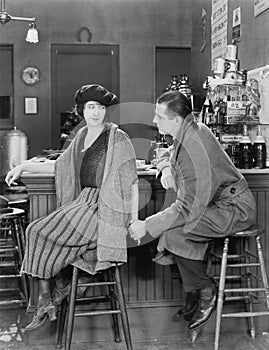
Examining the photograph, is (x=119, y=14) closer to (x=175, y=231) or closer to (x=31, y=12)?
(x=31, y=12)

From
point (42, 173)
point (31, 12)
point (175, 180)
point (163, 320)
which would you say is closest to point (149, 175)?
point (175, 180)

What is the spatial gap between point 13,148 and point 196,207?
4.47 meters

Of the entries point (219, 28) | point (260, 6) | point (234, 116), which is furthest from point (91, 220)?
point (219, 28)

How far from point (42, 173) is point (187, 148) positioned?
0.71 meters

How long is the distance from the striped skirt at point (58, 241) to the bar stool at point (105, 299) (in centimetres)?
8

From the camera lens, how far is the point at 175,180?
275 centimetres

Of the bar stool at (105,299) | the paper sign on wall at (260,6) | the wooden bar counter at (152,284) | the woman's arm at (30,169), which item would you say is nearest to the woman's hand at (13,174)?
the woman's arm at (30,169)

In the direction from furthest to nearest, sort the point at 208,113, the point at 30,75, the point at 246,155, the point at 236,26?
A: the point at 30,75 → the point at 236,26 → the point at 208,113 → the point at 246,155

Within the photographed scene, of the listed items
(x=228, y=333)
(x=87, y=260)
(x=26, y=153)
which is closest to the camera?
(x=87, y=260)

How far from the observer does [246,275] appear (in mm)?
2953

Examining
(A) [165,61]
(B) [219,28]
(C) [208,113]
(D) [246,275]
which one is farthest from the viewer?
(A) [165,61]

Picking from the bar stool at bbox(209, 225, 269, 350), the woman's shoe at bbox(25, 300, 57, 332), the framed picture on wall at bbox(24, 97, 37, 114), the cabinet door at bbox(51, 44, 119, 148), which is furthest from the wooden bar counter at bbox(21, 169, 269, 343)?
the framed picture on wall at bbox(24, 97, 37, 114)

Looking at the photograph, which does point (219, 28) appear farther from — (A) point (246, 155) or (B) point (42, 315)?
(B) point (42, 315)

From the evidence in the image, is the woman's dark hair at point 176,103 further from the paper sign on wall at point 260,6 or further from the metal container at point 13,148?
the metal container at point 13,148
